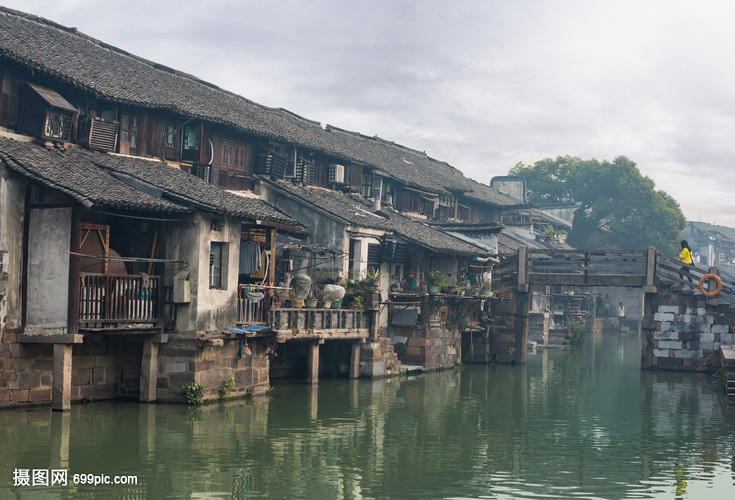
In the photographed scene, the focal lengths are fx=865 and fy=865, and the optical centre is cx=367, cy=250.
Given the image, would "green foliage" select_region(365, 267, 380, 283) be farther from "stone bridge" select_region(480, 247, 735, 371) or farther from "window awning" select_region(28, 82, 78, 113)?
"window awning" select_region(28, 82, 78, 113)

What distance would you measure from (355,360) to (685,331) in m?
14.1

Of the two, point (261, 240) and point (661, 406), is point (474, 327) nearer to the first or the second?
point (661, 406)

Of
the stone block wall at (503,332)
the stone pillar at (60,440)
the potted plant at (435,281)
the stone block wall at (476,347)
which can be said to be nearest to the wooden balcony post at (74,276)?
the stone pillar at (60,440)

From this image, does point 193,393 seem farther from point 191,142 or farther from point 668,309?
point 668,309

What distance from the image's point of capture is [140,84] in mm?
27125

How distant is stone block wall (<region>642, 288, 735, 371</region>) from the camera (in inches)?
1330

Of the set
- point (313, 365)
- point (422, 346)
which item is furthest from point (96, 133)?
point (422, 346)

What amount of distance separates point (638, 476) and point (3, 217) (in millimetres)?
14314

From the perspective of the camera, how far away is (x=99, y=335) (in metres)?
20.2

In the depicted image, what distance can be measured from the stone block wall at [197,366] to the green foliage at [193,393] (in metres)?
0.10

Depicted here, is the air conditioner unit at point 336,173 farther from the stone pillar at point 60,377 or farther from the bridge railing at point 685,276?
the stone pillar at point 60,377

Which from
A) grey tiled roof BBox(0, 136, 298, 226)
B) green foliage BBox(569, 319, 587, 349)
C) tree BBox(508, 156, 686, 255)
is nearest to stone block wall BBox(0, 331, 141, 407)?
grey tiled roof BBox(0, 136, 298, 226)

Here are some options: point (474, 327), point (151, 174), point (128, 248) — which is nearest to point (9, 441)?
point (128, 248)

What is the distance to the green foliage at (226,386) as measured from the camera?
22.2m
